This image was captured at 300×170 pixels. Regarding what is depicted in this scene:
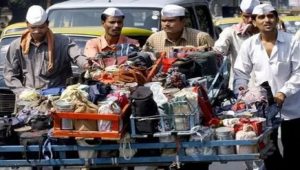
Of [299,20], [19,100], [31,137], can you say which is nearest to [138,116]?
[31,137]

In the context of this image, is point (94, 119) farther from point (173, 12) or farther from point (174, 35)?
point (174, 35)

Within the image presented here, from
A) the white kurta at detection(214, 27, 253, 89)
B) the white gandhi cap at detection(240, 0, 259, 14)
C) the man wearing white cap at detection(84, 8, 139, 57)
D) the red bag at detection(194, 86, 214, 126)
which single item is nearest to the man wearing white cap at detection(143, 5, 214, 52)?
the man wearing white cap at detection(84, 8, 139, 57)

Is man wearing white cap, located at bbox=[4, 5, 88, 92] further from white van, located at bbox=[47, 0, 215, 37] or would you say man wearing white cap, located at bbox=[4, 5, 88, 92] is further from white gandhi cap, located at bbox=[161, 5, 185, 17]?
white van, located at bbox=[47, 0, 215, 37]

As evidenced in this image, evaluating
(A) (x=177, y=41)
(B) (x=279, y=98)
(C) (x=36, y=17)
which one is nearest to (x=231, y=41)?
(A) (x=177, y=41)

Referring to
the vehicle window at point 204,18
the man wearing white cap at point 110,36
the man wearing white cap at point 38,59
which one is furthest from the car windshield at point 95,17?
the man wearing white cap at point 38,59

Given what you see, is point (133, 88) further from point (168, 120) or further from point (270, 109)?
point (270, 109)

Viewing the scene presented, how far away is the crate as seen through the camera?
16.8 ft

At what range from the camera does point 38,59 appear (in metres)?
6.69

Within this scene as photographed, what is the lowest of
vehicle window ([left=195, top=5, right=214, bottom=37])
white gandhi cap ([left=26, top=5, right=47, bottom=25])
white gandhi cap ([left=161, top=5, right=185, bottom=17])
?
vehicle window ([left=195, top=5, right=214, bottom=37])

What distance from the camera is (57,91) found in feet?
19.6

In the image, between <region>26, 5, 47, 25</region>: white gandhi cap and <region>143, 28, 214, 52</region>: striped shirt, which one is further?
<region>143, 28, 214, 52</region>: striped shirt

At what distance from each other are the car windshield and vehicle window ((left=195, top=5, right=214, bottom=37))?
1217 millimetres

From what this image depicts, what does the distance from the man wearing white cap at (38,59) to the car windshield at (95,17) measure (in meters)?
3.70

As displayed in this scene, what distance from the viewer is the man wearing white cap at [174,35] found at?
23.3 feet
